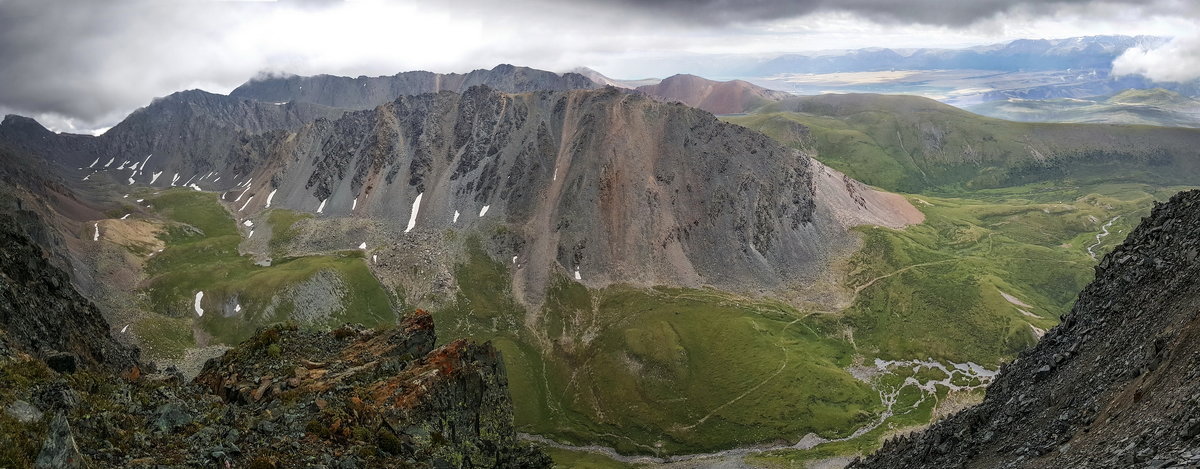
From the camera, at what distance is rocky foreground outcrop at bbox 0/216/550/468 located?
81.5 feet

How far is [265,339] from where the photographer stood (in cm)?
4812

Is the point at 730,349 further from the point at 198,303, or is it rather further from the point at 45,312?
the point at 198,303

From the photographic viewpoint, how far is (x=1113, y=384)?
35406 millimetres

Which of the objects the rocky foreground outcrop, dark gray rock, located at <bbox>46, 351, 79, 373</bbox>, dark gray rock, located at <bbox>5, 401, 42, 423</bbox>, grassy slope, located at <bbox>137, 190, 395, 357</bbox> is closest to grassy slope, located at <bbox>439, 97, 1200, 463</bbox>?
grassy slope, located at <bbox>137, 190, 395, 357</bbox>

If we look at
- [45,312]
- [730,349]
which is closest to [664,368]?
[730,349]

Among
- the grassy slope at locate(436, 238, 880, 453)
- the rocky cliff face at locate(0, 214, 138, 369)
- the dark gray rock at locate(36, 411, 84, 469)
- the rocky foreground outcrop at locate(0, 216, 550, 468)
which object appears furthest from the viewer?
the grassy slope at locate(436, 238, 880, 453)

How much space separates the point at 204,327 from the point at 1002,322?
228131 mm

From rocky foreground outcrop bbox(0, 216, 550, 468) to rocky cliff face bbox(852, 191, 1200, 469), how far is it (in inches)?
1458

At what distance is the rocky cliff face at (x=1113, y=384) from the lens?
27578 mm

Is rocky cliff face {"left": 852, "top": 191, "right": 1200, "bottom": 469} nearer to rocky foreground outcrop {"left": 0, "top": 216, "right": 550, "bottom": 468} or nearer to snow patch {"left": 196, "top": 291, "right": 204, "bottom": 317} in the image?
rocky foreground outcrop {"left": 0, "top": 216, "right": 550, "bottom": 468}

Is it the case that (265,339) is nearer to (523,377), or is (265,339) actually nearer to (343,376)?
(343,376)

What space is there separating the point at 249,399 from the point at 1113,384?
57053 mm

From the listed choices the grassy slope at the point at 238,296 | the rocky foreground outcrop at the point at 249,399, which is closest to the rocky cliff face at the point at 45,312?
the rocky foreground outcrop at the point at 249,399

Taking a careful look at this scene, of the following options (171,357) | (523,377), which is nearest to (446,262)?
(523,377)
